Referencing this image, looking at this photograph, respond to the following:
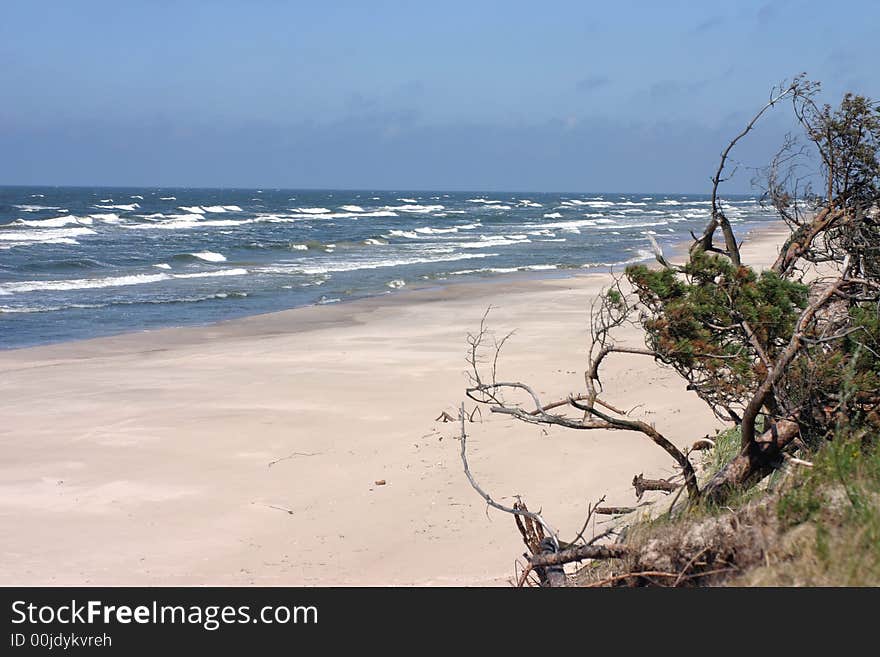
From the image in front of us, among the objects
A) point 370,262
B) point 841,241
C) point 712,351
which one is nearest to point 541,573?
point 712,351

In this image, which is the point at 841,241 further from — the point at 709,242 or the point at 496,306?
the point at 496,306

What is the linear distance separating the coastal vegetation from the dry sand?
1316mm

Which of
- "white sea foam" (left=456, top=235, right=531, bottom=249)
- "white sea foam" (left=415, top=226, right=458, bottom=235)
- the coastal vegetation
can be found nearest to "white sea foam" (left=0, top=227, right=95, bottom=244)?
"white sea foam" (left=415, top=226, right=458, bottom=235)

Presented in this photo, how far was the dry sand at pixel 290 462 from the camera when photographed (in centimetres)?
675

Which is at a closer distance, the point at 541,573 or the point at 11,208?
the point at 541,573

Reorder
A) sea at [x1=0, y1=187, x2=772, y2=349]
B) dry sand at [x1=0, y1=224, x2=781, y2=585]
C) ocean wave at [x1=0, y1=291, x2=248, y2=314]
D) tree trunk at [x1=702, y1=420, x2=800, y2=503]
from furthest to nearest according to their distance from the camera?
sea at [x1=0, y1=187, x2=772, y2=349]
ocean wave at [x1=0, y1=291, x2=248, y2=314]
dry sand at [x1=0, y1=224, x2=781, y2=585]
tree trunk at [x1=702, y1=420, x2=800, y2=503]

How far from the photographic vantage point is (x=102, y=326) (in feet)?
61.6

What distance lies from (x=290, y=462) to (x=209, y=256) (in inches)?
1072

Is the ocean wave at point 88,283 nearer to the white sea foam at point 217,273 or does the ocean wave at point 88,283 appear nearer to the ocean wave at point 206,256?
the white sea foam at point 217,273

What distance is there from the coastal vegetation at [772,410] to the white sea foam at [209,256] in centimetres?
2963

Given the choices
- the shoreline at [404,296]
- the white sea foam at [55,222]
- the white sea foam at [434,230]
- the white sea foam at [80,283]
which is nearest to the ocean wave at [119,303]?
the shoreline at [404,296]

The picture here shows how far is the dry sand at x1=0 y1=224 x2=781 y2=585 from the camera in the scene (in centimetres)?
675

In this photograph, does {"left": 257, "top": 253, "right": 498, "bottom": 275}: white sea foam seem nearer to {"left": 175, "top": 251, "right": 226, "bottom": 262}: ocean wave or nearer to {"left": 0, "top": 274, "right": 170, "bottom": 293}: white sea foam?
{"left": 175, "top": 251, "right": 226, "bottom": 262}: ocean wave
